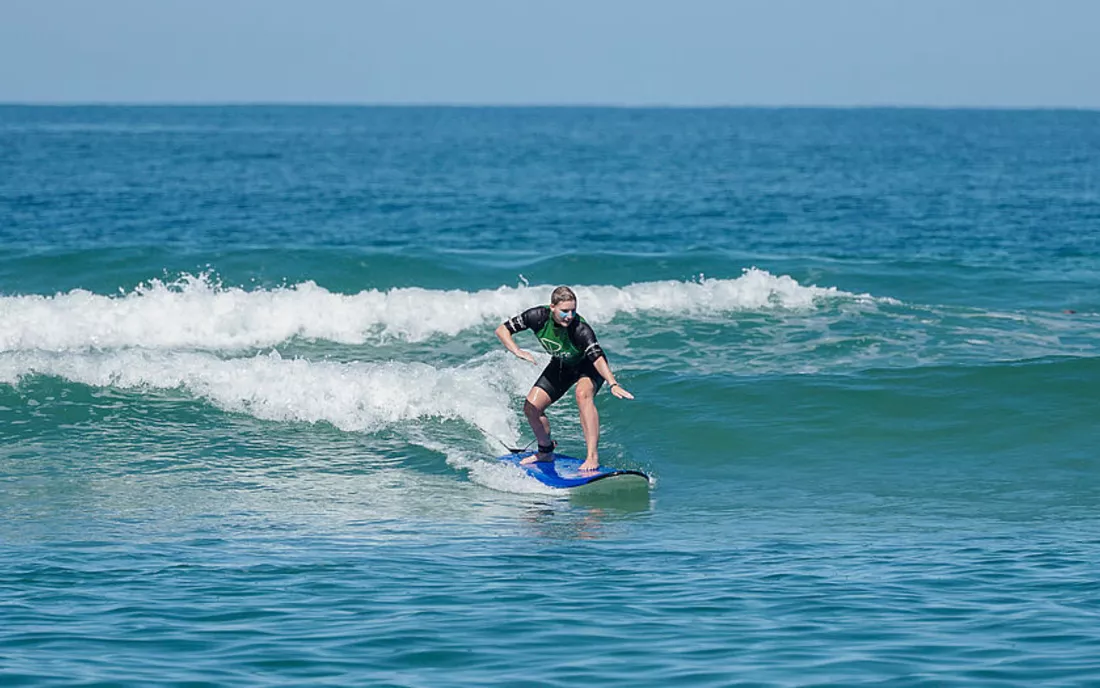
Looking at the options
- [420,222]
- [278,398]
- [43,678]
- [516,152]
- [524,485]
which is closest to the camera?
[43,678]

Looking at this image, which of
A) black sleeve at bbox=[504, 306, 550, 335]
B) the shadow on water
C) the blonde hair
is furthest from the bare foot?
the blonde hair

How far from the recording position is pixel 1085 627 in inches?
316

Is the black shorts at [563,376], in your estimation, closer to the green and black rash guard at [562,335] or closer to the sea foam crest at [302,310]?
the green and black rash guard at [562,335]

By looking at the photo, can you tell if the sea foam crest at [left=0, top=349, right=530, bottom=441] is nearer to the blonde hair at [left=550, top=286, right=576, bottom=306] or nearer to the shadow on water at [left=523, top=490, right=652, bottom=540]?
the shadow on water at [left=523, top=490, right=652, bottom=540]

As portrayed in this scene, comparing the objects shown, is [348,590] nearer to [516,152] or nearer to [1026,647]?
[1026,647]

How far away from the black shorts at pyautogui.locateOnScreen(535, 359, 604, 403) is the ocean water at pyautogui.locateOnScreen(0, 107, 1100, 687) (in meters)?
0.92

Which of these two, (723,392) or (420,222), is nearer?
(723,392)

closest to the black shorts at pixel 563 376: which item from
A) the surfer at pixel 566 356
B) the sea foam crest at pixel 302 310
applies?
the surfer at pixel 566 356

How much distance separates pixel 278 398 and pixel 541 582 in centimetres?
820

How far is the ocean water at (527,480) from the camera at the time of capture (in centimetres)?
779

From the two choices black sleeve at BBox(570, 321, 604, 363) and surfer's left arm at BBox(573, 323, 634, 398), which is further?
black sleeve at BBox(570, 321, 604, 363)

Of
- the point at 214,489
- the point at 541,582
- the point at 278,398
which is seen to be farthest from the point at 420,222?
the point at 541,582

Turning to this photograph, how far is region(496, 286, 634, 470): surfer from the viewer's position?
40.1 ft

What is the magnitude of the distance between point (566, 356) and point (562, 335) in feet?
0.77
